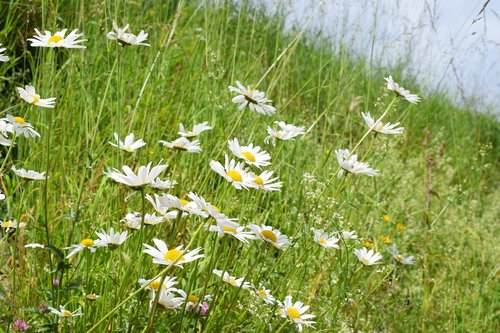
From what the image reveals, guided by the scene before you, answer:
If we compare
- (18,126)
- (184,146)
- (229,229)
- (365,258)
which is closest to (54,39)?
(18,126)

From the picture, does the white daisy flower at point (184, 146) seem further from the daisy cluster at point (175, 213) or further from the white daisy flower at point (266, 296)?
the white daisy flower at point (266, 296)

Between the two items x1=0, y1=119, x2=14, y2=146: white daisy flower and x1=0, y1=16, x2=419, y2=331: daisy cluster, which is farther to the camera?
x1=0, y1=119, x2=14, y2=146: white daisy flower

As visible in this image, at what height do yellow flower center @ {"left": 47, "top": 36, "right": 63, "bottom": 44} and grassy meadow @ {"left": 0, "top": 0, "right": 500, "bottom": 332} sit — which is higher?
yellow flower center @ {"left": 47, "top": 36, "right": 63, "bottom": 44}

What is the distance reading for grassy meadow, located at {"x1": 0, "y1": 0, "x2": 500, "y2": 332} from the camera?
1.35m

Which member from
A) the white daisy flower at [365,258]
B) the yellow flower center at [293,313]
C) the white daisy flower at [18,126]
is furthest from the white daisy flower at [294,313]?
the white daisy flower at [18,126]

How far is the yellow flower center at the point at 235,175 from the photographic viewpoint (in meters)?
1.16

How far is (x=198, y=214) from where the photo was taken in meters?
1.05

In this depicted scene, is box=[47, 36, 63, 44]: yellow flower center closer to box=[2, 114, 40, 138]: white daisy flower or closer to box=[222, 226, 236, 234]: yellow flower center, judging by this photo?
box=[2, 114, 40, 138]: white daisy flower

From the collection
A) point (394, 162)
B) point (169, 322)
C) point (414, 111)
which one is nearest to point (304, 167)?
point (394, 162)

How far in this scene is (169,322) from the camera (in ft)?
4.83

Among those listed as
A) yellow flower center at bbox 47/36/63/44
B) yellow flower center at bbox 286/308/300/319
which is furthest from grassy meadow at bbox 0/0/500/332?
yellow flower center at bbox 47/36/63/44

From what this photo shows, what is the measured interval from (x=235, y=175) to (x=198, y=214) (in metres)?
0.15

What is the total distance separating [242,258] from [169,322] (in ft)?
1.29

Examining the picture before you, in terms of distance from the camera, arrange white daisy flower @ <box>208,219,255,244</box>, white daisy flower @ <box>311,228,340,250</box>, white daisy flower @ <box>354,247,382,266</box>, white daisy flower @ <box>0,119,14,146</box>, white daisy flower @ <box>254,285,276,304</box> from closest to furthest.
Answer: white daisy flower @ <box>208,219,255,244</box> → white daisy flower @ <box>0,119,14,146</box> → white daisy flower @ <box>254,285,276,304</box> → white daisy flower @ <box>311,228,340,250</box> → white daisy flower @ <box>354,247,382,266</box>
